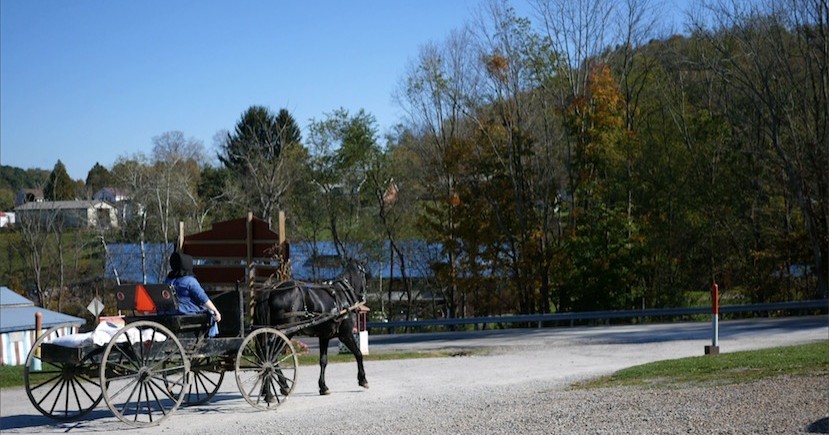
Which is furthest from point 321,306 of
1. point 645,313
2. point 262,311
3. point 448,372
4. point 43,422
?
point 645,313

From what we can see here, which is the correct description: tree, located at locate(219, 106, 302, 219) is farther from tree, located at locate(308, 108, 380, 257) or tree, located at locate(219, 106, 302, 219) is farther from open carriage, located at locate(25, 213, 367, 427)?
open carriage, located at locate(25, 213, 367, 427)

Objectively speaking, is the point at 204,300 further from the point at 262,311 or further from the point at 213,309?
the point at 262,311

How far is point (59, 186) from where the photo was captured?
63938 millimetres

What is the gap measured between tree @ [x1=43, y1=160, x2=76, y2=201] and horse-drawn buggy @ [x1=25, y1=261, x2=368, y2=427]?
46.5 meters

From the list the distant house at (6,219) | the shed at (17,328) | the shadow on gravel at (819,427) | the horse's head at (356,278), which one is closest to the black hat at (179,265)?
the horse's head at (356,278)

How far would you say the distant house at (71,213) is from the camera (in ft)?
182

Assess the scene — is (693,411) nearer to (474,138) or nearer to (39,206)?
(474,138)

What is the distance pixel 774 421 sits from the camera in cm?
971

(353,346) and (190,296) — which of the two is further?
(353,346)

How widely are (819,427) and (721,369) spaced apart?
6190 millimetres

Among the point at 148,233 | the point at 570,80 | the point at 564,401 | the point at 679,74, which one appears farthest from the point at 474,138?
the point at 564,401

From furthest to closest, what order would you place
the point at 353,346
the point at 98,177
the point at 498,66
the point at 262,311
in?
the point at 98,177
the point at 498,66
the point at 353,346
the point at 262,311

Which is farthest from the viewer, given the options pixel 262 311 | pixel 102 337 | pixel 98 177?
pixel 98 177

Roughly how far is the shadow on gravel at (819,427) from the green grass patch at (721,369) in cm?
386
